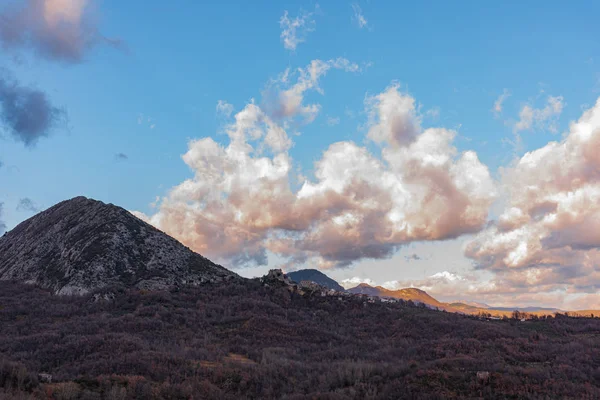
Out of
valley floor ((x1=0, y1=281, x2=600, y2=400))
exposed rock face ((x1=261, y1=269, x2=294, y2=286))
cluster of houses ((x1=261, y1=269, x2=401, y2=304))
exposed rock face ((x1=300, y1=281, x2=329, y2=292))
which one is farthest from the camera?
exposed rock face ((x1=261, y1=269, x2=294, y2=286))

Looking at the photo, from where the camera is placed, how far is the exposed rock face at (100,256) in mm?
49125

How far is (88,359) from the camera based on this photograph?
64.8 ft

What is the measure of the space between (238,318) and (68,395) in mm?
20434

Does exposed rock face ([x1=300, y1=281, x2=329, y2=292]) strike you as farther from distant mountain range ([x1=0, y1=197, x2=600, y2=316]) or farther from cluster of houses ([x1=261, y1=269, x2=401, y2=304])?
distant mountain range ([x1=0, y1=197, x2=600, y2=316])

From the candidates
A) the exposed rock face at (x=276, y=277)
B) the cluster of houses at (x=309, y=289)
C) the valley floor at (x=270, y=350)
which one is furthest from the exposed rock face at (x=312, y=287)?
the valley floor at (x=270, y=350)

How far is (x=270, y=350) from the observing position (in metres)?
24.7

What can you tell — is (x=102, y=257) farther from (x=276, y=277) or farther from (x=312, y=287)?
(x=312, y=287)

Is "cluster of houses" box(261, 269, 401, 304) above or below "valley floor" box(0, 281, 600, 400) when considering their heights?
above

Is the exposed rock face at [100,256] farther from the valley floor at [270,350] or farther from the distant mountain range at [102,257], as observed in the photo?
the valley floor at [270,350]

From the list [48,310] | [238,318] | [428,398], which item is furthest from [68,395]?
[48,310]

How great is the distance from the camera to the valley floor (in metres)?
15.0

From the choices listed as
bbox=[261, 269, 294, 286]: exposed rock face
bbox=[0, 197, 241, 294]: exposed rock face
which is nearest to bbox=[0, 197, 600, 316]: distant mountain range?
bbox=[0, 197, 241, 294]: exposed rock face

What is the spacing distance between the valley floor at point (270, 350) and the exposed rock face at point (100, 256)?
5868mm

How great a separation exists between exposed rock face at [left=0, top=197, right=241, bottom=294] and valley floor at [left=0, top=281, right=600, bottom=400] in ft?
19.3
